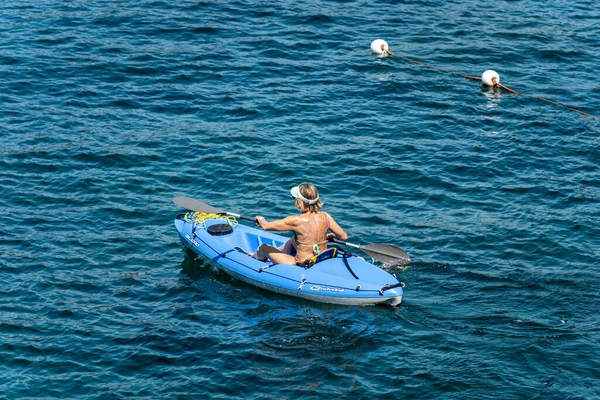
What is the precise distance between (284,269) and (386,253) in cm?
158

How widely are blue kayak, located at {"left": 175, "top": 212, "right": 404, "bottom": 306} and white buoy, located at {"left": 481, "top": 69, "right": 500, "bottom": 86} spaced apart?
8.61 metres

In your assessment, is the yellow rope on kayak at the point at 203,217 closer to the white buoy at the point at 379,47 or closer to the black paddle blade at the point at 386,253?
the black paddle blade at the point at 386,253

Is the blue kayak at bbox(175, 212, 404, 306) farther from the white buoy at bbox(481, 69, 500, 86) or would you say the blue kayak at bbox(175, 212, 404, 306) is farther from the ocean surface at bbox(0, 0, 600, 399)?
the white buoy at bbox(481, 69, 500, 86)

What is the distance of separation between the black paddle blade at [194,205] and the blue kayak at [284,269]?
0.22 metres

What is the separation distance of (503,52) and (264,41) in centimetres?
618

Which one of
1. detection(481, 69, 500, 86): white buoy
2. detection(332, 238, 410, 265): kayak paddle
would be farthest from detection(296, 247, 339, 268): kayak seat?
detection(481, 69, 500, 86): white buoy

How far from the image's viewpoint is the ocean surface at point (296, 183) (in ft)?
41.1

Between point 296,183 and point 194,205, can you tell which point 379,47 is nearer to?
point 296,183

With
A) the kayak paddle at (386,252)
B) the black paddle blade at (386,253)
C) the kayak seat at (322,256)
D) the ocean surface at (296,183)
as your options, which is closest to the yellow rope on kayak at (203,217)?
the ocean surface at (296,183)

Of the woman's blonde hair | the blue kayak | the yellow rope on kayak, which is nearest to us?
the blue kayak

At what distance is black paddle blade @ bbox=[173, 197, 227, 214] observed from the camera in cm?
1583

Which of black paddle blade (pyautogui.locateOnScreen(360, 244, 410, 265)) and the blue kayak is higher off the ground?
black paddle blade (pyautogui.locateOnScreen(360, 244, 410, 265))

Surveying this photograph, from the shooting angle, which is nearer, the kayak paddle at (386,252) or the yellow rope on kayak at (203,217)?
the kayak paddle at (386,252)

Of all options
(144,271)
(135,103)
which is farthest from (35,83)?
(144,271)
